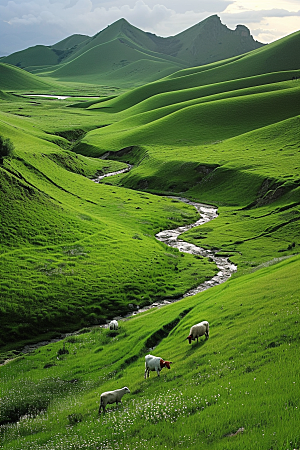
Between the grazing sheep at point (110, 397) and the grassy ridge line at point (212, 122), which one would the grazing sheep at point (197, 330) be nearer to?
the grazing sheep at point (110, 397)

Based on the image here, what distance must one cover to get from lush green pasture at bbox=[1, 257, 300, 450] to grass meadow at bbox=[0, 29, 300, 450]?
0.09m

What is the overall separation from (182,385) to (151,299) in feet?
115

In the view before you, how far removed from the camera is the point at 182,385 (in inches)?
781

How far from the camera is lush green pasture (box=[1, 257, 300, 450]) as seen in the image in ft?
46.6

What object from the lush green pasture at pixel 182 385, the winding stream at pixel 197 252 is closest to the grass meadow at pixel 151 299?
the lush green pasture at pixel 182 385

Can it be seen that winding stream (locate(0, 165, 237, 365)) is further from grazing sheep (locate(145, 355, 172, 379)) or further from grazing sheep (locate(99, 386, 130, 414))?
grazing sheep (locate(99, 386, 130, 414))

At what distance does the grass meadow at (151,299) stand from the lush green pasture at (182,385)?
0.31 ft

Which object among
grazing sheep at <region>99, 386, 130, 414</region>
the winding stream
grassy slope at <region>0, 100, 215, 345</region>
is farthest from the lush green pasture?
grassy slope at <region>0, 100, 215, 345</region>

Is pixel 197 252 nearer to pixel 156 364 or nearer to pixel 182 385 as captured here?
pixel 156 364

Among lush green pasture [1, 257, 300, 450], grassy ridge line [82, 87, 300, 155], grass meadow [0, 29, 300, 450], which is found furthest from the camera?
grassy ridge line [82, 87, 300, 155]

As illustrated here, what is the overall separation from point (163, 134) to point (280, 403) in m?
167

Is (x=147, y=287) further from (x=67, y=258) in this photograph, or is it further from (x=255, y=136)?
(x=255, y=136)

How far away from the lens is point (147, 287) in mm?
57875

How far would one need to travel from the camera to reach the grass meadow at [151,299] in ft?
53.3
